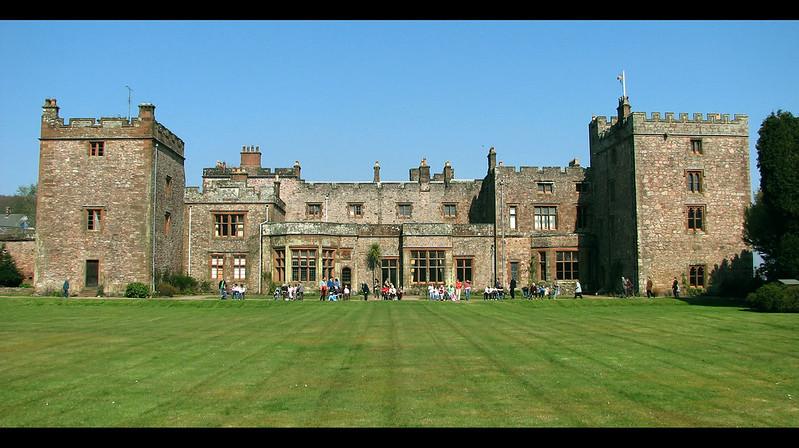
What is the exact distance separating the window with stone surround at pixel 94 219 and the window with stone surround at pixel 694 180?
33.7 metres

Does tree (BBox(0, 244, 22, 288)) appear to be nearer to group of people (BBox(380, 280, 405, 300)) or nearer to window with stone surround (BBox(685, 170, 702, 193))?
group of people (BBox(380, 280, 405, 300))

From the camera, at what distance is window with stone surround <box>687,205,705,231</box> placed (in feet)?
130

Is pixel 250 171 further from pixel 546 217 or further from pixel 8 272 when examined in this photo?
pixel 546 217

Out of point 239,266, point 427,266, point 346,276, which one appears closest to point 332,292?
point 346,276

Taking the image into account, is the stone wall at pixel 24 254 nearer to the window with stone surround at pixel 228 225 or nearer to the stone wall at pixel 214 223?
the stone wall at pixel 214 223

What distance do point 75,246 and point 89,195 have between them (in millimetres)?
2975

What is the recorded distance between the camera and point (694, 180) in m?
39.9

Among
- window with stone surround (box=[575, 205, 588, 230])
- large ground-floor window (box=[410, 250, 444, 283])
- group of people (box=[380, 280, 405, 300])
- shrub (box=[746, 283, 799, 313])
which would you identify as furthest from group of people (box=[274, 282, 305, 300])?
shrub (box=[746, 283, 799, 313])

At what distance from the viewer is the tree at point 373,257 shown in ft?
148

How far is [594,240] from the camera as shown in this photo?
45844mm

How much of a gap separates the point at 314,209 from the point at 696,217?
2635 cm

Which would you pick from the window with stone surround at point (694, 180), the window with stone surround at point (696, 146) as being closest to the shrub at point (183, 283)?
the window with stone surround at point (694, 180)

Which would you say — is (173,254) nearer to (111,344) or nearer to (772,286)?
(111,344)

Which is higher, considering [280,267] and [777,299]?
[280,267]
